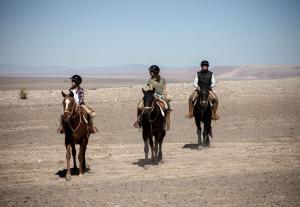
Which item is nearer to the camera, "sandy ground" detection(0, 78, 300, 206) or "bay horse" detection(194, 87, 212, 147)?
"sandy ground" detection(0, 78, 300, 206)

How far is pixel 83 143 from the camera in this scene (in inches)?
477

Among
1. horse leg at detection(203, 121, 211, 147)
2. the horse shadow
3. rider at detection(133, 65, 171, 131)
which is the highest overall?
rider at detection(133, 65, 171, 131)

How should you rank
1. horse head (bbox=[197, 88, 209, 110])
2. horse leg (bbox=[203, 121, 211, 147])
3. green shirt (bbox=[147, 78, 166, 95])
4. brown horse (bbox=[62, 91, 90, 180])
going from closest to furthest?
brown horse (bbox=[62, 91, 90, 180]), green shirt (bbox=[147, 78, 166, 95]), horse head (bbox=[197, 88, 209, 110]), horse leg (bbox=[203, 121, 211, 147])

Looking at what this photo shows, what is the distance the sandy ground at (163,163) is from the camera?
31.5 feet

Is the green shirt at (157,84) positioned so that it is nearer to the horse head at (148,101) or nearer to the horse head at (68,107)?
the horse head at (148,101)

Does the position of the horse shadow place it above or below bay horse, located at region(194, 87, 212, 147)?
below

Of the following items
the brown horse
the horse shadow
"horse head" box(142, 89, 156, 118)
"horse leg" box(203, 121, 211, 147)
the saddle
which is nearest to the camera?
the brown horse

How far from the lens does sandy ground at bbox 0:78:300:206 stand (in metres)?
9.61

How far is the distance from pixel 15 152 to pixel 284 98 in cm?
2236

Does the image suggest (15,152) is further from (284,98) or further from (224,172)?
(284,98)

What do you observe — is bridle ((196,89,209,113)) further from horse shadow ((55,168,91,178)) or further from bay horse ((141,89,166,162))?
horse shadow ((55,168,91,178))

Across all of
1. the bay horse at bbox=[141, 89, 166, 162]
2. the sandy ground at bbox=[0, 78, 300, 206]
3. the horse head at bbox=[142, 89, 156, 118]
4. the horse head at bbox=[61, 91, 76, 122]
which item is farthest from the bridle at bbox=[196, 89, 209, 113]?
the horse head at bbox=[61, 91, 76, 122]

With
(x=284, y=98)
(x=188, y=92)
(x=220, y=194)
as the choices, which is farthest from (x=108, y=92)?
(x=220, y=194)

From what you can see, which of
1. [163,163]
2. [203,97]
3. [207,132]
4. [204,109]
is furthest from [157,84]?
[207,132]
